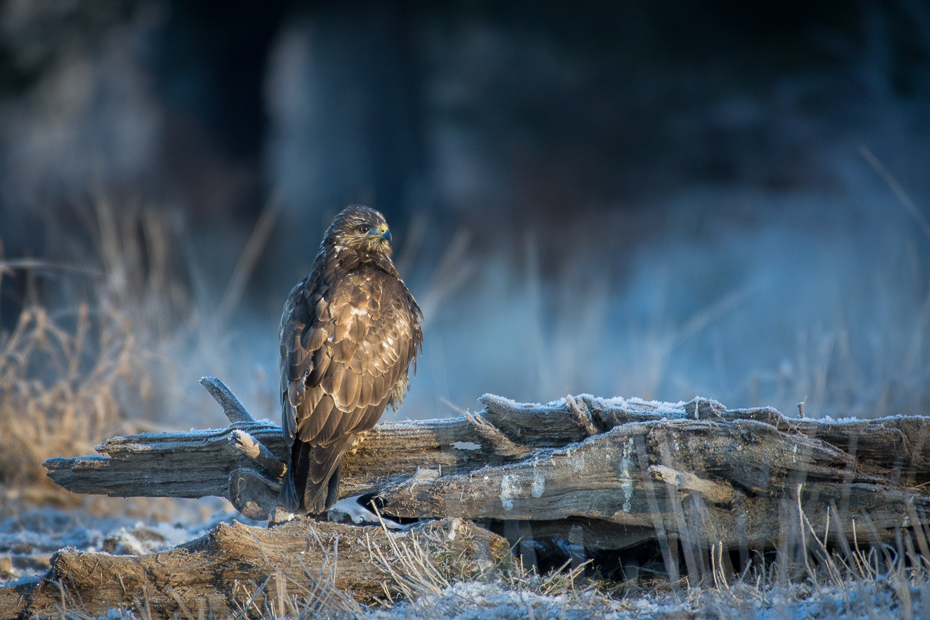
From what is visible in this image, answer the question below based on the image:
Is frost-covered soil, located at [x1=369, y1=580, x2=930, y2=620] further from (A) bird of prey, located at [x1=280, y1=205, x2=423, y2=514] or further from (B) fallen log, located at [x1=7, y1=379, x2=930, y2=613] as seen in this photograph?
(A) bird of prey, located at [x1=280, y1=205, x2=423, y2=514]

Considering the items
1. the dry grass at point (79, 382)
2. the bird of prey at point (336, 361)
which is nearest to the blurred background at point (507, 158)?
the dry grass at point (79, 382)

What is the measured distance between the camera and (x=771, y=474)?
2221 millimetres

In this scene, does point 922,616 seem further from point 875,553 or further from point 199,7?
point 199,7

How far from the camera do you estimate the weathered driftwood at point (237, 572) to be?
86.7 inches

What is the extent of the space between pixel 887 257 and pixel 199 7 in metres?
9.76

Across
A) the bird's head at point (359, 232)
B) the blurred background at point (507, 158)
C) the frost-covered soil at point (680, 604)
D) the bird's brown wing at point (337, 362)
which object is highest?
the blurred background at point (507, 158)

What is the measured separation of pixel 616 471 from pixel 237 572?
1277mm

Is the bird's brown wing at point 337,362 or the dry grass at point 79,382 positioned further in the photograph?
the dry grass at point 79,382

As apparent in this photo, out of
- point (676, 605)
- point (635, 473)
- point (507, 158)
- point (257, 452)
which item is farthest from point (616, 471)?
point (507, 158)

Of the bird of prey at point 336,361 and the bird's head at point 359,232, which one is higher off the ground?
the bird's head at point 359,232

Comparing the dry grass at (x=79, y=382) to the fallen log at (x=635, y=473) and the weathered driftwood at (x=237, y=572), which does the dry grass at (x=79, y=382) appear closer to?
the fallen log at (x=635, y=473)

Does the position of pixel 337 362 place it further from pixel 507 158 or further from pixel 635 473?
pixel 507 158

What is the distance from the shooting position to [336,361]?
261 cm

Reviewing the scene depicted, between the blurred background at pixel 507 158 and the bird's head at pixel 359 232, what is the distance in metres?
2.99
